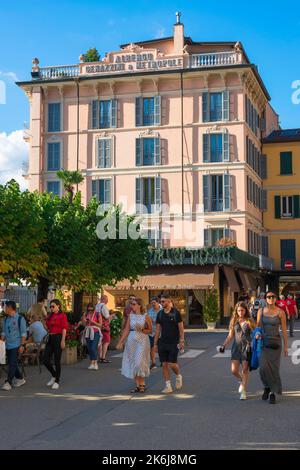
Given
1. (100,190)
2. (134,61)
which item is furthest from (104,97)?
(100,190)

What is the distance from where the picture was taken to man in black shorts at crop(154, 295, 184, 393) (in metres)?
11.7

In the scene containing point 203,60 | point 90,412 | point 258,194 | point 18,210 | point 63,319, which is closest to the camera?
point 90,412

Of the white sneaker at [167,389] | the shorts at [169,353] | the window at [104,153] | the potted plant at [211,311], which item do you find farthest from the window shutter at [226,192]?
the shorts at [169,353]

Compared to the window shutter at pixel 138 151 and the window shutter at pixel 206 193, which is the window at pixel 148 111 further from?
the window shutter at pixel 206 193

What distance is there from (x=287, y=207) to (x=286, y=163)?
3172 millimetres

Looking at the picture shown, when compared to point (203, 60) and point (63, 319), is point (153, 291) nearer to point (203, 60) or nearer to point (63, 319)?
point (203, 60)

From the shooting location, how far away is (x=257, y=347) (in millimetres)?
10641

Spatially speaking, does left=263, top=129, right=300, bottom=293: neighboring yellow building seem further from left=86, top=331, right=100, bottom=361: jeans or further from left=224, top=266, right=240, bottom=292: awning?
left=86, top=331, right=100, bottom=361: jeans

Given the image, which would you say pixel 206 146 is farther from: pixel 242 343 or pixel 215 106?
pixel 242 343

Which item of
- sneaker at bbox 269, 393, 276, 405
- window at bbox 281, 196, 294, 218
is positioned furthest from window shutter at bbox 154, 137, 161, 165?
sneaker at bbox 269, 393, 276, 405

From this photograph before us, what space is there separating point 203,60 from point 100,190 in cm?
1048

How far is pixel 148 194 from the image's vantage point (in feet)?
146

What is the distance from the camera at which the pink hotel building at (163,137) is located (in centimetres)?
4322
